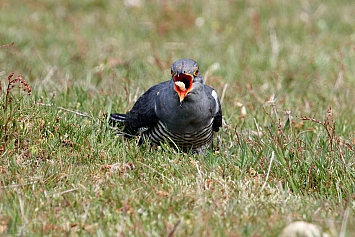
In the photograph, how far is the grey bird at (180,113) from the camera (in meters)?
5.10

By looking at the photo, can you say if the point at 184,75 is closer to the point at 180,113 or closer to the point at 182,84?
the point at 182,84

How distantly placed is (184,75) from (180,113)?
347 mm

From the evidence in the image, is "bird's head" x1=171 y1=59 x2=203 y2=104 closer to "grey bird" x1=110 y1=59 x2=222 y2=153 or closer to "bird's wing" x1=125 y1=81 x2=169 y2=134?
"grey bird" x1=110 y1=59 x2=222 y2=153

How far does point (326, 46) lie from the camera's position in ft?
29.6

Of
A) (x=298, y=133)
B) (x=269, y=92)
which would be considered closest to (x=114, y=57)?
(x=269, y=92)

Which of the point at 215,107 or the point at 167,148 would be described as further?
the point at 215,107

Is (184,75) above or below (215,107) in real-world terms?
above

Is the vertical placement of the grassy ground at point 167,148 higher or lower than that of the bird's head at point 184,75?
lower

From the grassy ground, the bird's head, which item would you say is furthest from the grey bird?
the grassy ground

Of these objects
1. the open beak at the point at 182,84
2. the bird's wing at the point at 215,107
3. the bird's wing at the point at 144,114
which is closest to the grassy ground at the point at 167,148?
the bird's wing at the point at 215,107

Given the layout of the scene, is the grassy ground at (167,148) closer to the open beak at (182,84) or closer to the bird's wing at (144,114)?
the bird's wing at (144,114)

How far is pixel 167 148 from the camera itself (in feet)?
17.1

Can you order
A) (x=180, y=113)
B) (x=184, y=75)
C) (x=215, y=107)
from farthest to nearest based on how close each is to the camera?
1. (x=215, y=107)
2. (x=180, y=113)
3. (x=184, y=75)

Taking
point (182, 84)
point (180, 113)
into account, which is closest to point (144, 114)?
point (180, 113)
